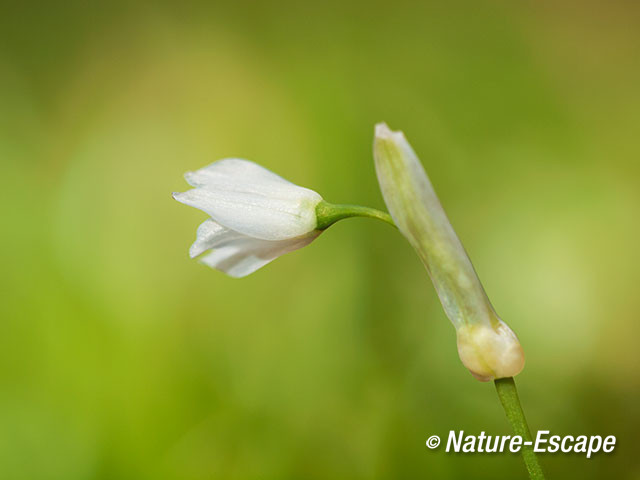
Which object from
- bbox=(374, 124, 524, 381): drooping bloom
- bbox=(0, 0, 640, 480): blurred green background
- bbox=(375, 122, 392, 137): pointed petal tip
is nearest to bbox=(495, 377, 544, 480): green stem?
bbox=(374, 124, 524, 381): drooping bloom

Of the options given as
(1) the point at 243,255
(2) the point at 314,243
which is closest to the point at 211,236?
(1) the point at 243,255

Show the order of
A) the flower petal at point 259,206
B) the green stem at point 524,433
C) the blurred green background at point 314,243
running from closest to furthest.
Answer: the green stem at point 524,433, the flower petal at point 259,206, the blurred green background at point 314,243

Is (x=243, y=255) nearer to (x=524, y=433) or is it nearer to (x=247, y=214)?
(x=247, y=214)

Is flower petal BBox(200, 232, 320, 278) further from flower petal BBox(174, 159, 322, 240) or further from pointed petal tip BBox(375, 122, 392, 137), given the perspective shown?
pointed petal tip BBox(375, 122, 392, 137)

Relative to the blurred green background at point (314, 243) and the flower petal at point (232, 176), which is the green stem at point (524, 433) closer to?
the flower petal at point (232, 176)

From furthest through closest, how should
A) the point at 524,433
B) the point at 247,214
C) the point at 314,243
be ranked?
the point at 314,243 < the point at 247,214 < the point at 524,433

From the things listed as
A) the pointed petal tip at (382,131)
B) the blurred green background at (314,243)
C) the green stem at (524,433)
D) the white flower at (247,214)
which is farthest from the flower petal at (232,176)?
the blurred green background at (314,243)
